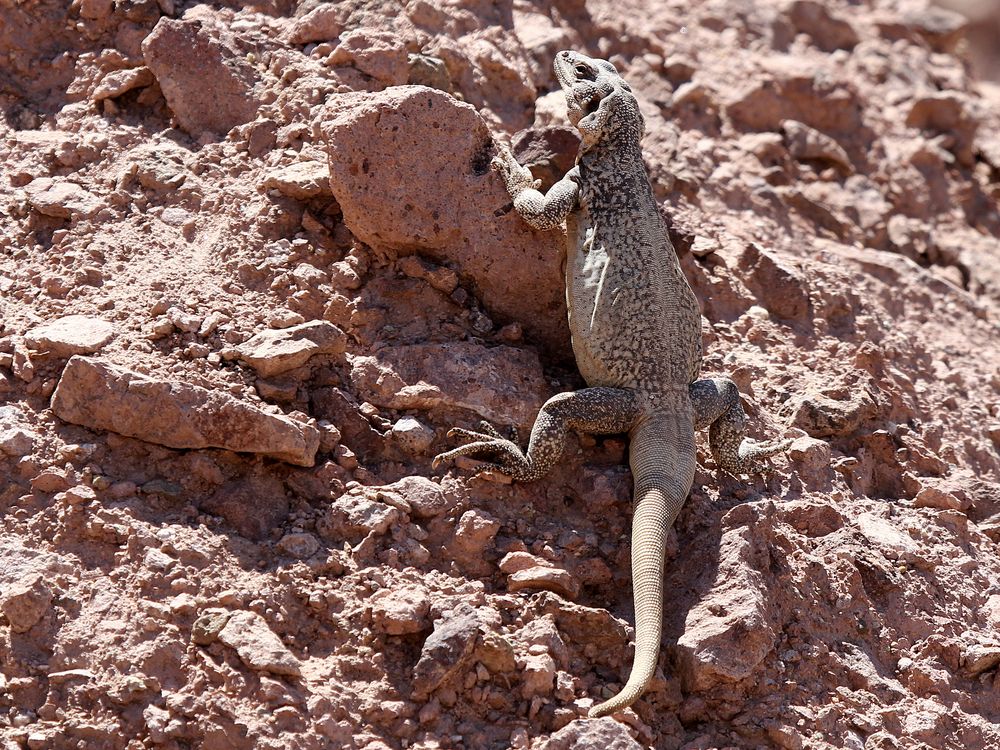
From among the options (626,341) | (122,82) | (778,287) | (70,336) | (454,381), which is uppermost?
(122,82)

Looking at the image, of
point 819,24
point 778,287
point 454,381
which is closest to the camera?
point 454,381

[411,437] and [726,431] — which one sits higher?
[411,437]

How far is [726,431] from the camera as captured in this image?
5.79m

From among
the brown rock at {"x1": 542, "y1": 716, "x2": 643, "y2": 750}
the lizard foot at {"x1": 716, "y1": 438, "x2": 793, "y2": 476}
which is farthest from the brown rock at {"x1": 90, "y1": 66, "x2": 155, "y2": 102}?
the brown rock at {"x1": 542, "y1": 716, "x2": 643, "y2": 750}

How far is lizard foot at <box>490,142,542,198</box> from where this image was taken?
229 inches

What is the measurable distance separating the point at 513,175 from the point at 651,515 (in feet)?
6.52

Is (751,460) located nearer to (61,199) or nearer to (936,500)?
(936,500)

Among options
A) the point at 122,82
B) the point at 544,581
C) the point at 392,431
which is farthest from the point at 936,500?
the point at 122,82

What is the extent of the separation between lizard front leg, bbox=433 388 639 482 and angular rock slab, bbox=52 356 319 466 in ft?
3.01

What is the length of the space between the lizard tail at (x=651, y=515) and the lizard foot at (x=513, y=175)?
142 cm

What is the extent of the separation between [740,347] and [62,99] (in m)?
4.33

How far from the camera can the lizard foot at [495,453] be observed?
528 centimetres

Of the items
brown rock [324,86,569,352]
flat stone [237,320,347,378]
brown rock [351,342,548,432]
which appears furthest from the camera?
brown rock [324,86,569,352]

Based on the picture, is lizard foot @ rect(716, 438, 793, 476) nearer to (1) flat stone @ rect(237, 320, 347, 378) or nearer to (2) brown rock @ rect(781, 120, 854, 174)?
(1) flat stone @ rect(237, 320, 347, 378)
